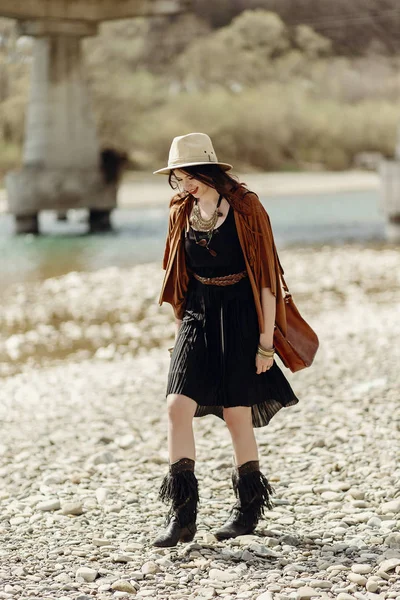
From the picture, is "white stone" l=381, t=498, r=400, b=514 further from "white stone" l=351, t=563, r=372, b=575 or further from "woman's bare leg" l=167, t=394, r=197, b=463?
"woman's bare leg" l=167, t=394, r=197, b=463

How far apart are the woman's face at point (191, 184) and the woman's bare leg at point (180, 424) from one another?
0.92 meters

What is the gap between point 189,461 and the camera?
4.65 m

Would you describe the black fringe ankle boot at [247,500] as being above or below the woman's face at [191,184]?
below

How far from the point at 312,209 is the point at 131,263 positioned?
23388 millimetres

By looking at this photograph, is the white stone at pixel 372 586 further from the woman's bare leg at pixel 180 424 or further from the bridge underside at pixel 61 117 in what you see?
the bridge underside at pixel 61 117

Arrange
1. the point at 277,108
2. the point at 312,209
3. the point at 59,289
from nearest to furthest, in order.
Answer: the point at 59,289 < the point at 312,209 < the point at 277,108

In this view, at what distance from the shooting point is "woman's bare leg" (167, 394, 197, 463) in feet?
15.0

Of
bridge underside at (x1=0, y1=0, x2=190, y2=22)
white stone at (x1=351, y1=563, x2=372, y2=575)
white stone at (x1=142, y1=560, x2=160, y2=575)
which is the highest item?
bridge underside at (x1=0, y1=0, x2=190, y2=22)

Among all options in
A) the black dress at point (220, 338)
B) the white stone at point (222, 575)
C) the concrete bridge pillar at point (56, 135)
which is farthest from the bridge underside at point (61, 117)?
the white stone at point (222, 575)

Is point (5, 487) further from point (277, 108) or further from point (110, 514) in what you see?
point (277, 108)

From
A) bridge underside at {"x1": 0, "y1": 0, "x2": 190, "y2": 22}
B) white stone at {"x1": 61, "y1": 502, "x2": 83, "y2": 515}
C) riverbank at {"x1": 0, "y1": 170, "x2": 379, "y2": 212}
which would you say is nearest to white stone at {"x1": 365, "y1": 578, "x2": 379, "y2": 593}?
white stone at {"x1": 61, "y1": 502, "x2": 83, "y2": 515}

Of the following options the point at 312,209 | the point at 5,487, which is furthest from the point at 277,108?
the point at 5,487

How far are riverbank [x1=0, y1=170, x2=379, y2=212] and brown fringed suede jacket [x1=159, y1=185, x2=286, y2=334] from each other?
41.8 metres

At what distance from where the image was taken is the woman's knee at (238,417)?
15.3 ft
